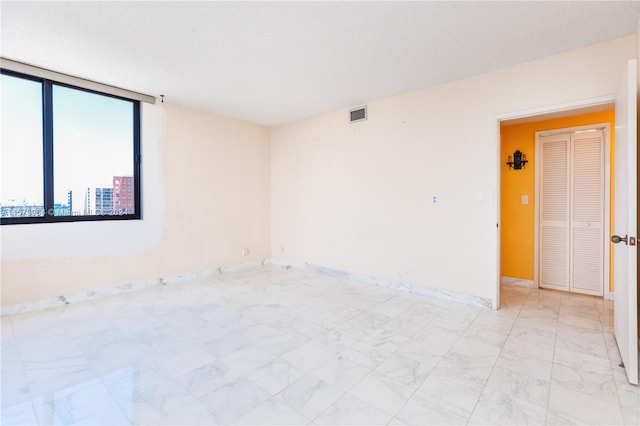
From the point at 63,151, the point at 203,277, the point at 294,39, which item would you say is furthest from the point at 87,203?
the point at 294,39

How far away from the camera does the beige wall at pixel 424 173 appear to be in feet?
10.0

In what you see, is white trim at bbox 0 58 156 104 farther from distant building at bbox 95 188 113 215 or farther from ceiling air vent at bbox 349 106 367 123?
ceiling air vent at bbox 349 106 367 123

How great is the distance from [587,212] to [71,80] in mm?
6292

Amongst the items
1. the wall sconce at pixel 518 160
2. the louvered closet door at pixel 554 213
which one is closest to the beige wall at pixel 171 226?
the wall sconce at pixel 518 160

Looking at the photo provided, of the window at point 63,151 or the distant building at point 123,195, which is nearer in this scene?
the window at point 63,151

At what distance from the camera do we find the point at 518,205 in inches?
167

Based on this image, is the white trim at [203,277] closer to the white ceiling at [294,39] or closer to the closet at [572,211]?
the closet at [572,211]

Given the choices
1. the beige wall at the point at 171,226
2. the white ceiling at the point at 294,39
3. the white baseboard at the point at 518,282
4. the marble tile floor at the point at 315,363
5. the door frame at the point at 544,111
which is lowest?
the marble tile floor at the point at 315,363

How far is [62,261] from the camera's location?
353cm

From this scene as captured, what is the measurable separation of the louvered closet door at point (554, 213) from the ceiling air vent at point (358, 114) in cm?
238

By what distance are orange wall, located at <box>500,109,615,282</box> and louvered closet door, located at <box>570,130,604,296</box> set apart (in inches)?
16.9

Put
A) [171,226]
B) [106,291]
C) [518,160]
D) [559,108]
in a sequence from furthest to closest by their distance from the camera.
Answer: [171,226] → [518,160] → [106,291] → [559,108]

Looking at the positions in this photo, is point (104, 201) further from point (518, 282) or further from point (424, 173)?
point (518, 282)

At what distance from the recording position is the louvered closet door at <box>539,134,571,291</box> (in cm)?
394
